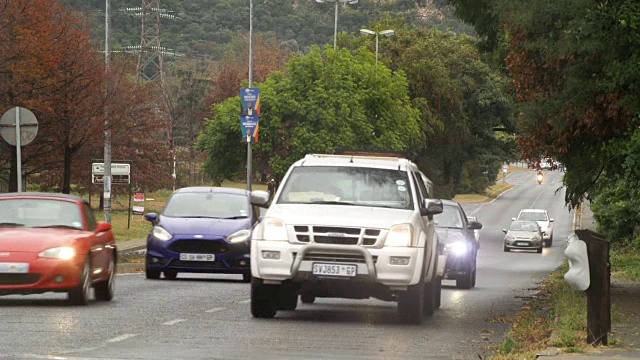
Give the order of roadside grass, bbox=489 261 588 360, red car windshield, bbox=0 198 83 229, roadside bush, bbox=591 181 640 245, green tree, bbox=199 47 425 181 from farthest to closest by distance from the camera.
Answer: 1. green tree, bbox=199 47 425 181
2. roadside bush, bbox=591 181 640 245
3. red car windshield, bbox=0 198 83 229
4. roadside grass, bbox=489 261 588 360

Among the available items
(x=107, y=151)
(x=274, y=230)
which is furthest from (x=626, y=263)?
(x=107, y=151)

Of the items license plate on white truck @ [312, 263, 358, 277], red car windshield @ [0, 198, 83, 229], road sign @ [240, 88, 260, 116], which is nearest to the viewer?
license plate on white truck @ [312, 263, 358, 277]

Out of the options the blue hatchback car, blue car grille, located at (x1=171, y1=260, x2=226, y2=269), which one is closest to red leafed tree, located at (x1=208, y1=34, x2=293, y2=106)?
the blue hatchback car

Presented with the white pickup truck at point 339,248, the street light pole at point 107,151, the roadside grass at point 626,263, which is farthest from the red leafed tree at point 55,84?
the white pickup truck at point 339,248

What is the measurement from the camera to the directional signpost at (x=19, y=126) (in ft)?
101

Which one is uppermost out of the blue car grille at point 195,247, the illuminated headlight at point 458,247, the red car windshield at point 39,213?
the red car windshield at point 39,213

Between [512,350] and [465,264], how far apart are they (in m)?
17.0

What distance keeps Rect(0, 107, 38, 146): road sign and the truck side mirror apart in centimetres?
1827

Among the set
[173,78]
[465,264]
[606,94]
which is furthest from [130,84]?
[173,78]

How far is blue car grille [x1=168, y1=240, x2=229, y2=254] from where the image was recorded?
26.6 meters

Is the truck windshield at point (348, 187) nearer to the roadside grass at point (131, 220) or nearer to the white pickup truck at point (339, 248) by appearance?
the white pickup truck at point (339, 248)

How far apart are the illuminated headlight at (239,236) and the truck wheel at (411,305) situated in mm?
8915

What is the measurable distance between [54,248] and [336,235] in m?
3.53

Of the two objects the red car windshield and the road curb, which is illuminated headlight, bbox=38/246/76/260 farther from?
the road curb
